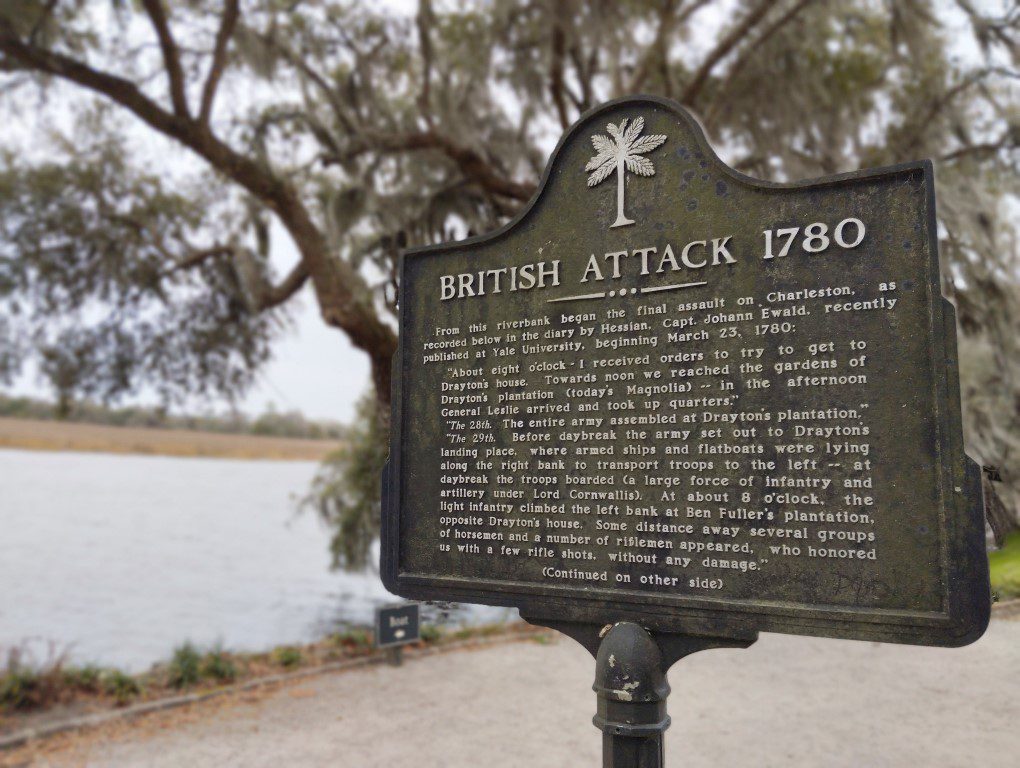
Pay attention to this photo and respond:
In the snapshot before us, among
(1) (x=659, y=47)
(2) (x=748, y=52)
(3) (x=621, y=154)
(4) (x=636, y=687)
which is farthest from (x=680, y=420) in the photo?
(2) (x=748, y=52)

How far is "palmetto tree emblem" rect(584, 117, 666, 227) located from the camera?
2.86 m

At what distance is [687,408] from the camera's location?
2.65m

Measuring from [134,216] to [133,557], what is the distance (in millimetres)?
Result: 8611

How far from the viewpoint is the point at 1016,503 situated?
5.68 m

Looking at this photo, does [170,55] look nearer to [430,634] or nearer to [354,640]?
[354,640]

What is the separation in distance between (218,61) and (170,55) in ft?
→ 1.53

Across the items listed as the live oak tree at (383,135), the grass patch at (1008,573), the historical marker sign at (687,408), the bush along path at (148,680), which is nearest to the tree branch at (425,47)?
the live oak tree at (383,135)

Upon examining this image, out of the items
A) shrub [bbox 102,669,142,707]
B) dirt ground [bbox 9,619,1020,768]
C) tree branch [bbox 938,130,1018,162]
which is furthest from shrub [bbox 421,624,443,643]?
tree branch [bbox 938,130,1018,162]

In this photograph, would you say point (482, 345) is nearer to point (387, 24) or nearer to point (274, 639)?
point (387, 24)

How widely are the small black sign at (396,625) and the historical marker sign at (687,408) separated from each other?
4.82 m

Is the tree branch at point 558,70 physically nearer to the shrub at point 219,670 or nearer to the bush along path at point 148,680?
the bush along path at point 148,680

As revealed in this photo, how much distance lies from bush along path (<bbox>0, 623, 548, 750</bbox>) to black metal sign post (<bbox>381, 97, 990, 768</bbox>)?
15.8ft

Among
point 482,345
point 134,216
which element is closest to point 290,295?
point 134,216

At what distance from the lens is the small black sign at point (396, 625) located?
7699 millimetres
